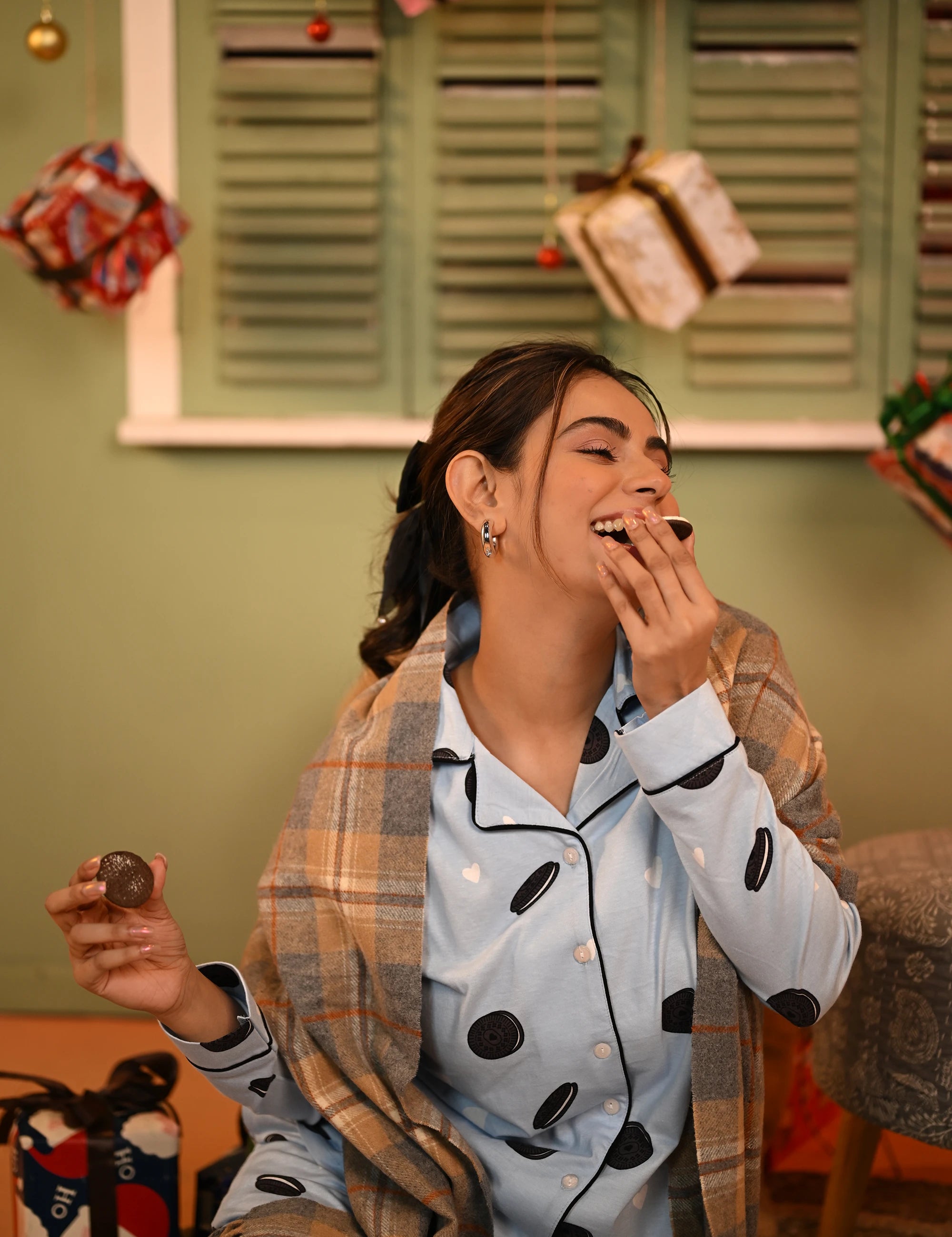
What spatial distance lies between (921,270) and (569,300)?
0.63 meters

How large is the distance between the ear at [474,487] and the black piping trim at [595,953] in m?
0.30

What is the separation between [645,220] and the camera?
5.98 feet

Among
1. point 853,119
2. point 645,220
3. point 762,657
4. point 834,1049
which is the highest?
point 853,119

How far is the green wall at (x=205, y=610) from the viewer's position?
216 cm

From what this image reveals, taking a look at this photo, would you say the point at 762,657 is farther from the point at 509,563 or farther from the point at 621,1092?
the point at 621,1092

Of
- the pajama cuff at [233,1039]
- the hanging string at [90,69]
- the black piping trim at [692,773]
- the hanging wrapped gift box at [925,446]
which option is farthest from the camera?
the hanging string at [90,69]

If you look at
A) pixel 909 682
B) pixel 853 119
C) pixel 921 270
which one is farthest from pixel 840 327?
pixel 909 682

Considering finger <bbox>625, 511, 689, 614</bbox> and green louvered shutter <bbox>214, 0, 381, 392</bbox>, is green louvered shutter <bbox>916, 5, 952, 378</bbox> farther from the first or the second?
finger <bbox>625, 511, 689, 614</bbox>

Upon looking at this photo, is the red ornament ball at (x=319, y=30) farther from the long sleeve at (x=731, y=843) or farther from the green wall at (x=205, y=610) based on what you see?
the long sleeve at (x=731, y=843)

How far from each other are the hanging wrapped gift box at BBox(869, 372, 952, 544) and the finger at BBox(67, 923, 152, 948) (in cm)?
127

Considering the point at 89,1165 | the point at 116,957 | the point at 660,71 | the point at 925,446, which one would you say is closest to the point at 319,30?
the point at 660,71

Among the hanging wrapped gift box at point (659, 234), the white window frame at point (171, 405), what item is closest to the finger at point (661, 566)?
the hanging wrapped gift box at point (659, 234)

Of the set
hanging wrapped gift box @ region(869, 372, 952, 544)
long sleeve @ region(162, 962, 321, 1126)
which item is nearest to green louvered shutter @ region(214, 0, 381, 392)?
hanging wrapped gift box @ region(869, 372, 952, 544)

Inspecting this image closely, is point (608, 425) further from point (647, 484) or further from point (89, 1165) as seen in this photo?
point (89, 1165)
